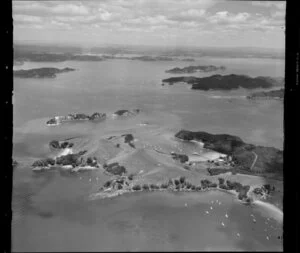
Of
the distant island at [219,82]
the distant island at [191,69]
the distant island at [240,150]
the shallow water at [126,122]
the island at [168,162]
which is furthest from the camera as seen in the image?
the distant island at [219,82]

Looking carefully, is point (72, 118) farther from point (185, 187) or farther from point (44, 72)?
point (185, 187)

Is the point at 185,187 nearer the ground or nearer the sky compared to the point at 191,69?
nearer the ground

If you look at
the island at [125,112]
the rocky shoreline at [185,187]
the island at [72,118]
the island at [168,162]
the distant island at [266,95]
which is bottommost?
the rocky shoreline at [185,187]

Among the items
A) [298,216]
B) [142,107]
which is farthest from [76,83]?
[298,216]

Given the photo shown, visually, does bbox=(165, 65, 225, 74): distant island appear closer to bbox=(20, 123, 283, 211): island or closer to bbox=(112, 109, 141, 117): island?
bbox=(112, 109, 141, 117): island

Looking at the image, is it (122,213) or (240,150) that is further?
(240,150)

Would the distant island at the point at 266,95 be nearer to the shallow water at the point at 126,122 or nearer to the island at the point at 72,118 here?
the shallow water at the point at 126,122

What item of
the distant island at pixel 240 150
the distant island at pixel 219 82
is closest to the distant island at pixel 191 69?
the distant island at pixel 219 82

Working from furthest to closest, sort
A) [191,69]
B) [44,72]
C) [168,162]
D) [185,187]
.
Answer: [191,69] → [168,162] → [44,72] → [185,187]

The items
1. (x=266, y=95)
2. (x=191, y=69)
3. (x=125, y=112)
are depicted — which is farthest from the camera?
(x=125, y=112)

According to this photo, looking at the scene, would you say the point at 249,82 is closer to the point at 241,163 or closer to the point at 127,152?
the point at 241,163

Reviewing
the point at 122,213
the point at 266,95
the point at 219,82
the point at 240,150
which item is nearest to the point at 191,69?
the point at 219,82

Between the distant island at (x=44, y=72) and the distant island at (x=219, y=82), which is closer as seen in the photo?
the distant island at (x=44, y=72)
